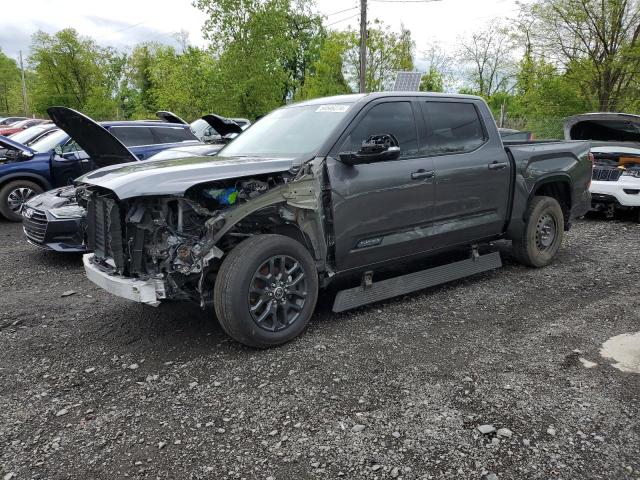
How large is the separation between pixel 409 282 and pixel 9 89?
70402mm

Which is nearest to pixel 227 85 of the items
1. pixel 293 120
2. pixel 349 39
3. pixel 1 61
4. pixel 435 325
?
pixel 349 39

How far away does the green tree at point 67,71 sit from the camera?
36125 millimetres

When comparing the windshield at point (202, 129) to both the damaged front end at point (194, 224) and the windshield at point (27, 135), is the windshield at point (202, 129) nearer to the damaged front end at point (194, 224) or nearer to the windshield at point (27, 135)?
the windshield at point (27, 135)

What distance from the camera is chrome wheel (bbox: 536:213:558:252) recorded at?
5.89m

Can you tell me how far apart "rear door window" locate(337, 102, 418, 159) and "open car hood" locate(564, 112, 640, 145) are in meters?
5.74

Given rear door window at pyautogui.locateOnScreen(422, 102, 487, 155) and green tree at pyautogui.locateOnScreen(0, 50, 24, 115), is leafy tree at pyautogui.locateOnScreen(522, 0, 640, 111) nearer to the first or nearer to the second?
rear door window at pyautogui.locateOnScreen(422, 102, 487, 155)

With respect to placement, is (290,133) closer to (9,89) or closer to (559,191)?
(559,191)

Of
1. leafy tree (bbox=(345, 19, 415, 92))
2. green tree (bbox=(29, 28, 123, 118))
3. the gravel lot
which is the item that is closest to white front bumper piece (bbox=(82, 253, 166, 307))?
the gravel lot

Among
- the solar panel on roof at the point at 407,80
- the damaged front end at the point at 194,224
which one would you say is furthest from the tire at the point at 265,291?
the solar panel on roof at the point at 407,80

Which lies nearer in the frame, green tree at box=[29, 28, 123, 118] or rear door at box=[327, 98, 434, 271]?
rear door at box=[327, 98, 434, 271]

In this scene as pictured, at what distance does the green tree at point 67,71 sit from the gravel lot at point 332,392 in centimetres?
3523

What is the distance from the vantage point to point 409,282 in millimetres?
4730

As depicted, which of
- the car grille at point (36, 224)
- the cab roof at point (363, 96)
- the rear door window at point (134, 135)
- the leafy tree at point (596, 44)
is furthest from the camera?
the leafy tree at point (596, 44)

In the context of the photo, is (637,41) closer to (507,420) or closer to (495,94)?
(507,420)
